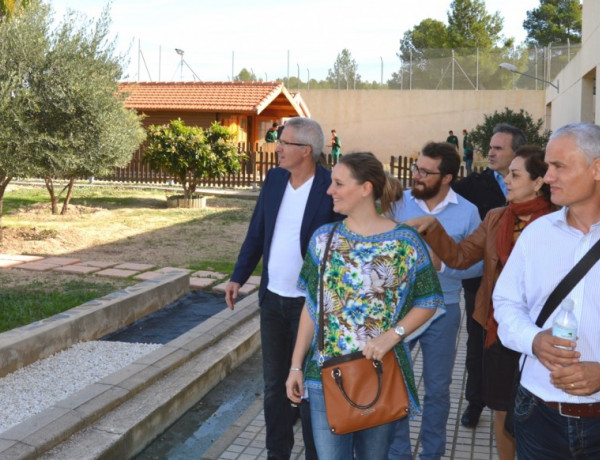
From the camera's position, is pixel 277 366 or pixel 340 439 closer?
pixel 340 439

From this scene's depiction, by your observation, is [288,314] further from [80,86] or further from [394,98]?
[394,98]

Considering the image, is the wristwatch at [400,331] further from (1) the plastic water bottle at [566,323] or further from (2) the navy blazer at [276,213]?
(2) the navy blazer at [276,213]

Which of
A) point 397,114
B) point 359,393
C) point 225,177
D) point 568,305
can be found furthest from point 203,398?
point 397,114

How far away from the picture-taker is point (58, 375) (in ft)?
19.9

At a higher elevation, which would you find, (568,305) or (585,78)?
(585,78)

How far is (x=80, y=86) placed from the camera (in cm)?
1390

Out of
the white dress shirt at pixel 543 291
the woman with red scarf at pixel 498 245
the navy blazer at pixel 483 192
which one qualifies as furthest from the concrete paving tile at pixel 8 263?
the white dress shirt at pixel 543 291

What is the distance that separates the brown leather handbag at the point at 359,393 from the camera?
3.02m

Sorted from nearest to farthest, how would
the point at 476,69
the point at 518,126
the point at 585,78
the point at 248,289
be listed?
the point at 248,289, the point at 585,78, the point at 518,126, the point at 476,69

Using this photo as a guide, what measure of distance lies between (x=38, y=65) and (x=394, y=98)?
33.8 meters

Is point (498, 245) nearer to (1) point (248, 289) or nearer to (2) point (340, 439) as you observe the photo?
(2) point (340, 439)

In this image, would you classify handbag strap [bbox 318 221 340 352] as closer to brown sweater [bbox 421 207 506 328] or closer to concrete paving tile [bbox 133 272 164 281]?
brown sweater [bbox 421 207 506 328]

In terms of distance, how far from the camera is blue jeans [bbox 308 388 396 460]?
3.16m

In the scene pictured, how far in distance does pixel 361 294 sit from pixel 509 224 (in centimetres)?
120
